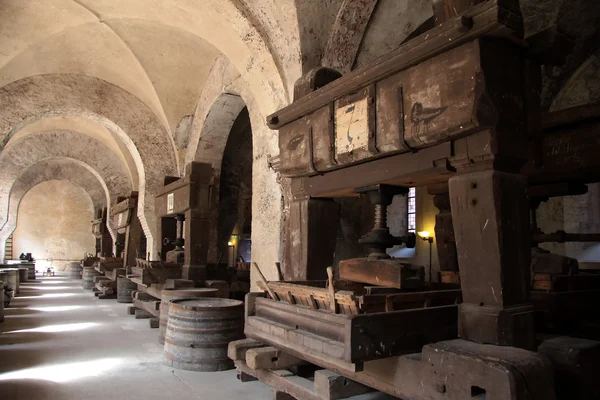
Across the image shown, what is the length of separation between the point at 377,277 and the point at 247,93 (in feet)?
19.1

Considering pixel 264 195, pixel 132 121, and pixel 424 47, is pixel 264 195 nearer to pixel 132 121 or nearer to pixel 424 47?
pixel 424 47

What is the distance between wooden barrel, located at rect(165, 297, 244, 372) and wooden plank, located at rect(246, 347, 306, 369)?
163 cm

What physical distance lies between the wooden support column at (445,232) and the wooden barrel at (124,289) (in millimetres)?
8125

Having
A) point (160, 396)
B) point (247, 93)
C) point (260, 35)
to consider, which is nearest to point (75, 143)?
point (247, 93)

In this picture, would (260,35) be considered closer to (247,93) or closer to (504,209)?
(247,93)

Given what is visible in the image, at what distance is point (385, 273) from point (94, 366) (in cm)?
390

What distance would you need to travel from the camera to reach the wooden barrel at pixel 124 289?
37.3 feet

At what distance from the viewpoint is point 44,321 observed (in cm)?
845

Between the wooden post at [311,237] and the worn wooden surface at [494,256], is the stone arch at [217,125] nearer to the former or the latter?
the wooden post at [311,237]

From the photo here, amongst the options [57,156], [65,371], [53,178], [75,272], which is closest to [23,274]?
[75,272]

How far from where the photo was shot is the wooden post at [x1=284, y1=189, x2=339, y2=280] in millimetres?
4242

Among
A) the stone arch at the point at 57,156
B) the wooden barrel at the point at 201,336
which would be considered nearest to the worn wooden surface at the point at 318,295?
the wooden barrel at the point at 201,336

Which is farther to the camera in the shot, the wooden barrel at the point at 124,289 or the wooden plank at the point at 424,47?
the wooden barrel at the point at 124,289

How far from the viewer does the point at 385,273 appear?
10.2 ft
